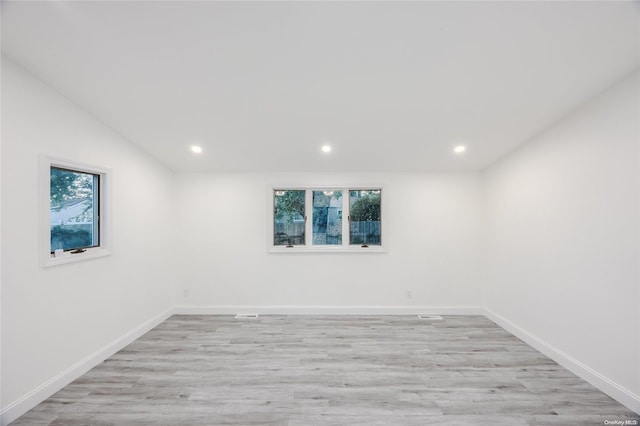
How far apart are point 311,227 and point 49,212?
9.60ft

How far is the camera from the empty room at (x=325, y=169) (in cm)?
169

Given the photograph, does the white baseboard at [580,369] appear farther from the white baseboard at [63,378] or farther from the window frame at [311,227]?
the white baseboard at [63,378]

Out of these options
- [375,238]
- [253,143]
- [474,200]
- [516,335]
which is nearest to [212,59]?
[253,143]

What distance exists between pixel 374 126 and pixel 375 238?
75.2 inches

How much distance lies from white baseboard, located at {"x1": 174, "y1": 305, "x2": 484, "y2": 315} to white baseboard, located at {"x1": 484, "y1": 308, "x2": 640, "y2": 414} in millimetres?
793

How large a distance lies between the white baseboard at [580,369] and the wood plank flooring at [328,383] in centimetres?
6

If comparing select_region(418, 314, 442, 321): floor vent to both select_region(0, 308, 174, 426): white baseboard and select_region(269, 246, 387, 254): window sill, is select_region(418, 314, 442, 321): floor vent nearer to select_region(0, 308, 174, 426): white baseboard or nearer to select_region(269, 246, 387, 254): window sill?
select_region(269, 246, 387, 254): window sill

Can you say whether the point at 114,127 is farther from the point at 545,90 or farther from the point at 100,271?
the point at 545,90

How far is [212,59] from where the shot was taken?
1862 millimetres

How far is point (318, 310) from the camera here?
388cm

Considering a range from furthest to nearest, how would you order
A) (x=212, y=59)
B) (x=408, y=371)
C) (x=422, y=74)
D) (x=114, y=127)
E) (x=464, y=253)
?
1. (x=464, y=253)
2. (x=114, y=127)
3. (x=408, y=371)
4. (x=422, y=74)
5. (x=212, y=59)

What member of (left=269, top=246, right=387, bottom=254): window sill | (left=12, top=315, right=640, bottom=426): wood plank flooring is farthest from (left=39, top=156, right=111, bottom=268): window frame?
(left=269, top=246, right=387, bottom=254): window sill

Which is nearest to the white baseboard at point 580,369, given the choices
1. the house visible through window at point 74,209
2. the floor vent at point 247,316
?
the floor vent at point 247,316

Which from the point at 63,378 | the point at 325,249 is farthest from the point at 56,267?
the point at 325,249
